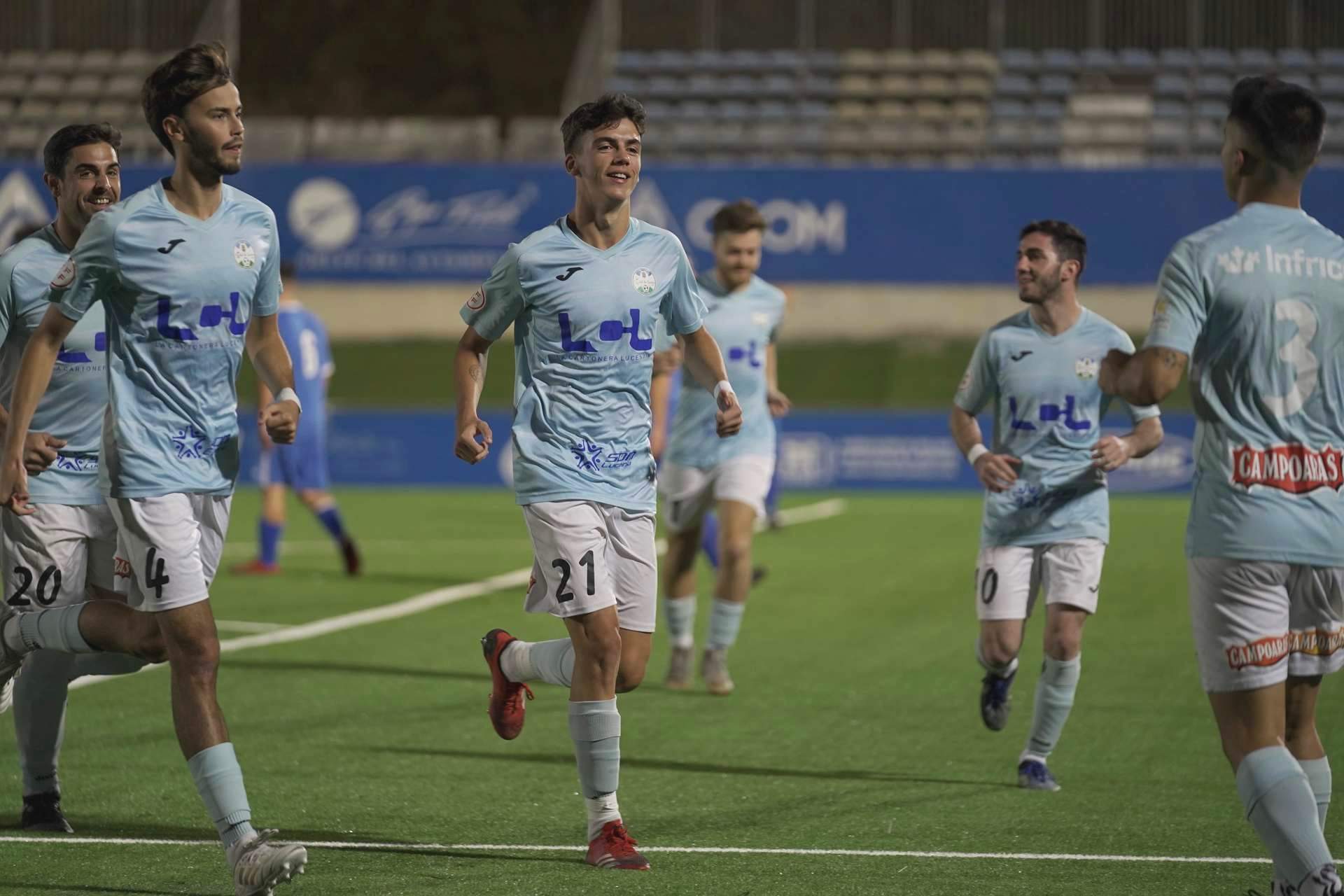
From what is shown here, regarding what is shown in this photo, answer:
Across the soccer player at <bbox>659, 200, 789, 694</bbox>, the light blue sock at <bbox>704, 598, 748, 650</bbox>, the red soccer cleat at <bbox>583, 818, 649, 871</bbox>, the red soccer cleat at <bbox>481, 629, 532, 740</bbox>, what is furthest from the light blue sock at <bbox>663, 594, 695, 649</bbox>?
the red soccer cleat at <bbox>583, 818, 649, 871</bbox>

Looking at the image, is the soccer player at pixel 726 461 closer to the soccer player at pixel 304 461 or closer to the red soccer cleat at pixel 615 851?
the red soccer cleat at pixel 615 851

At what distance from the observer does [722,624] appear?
10.1 m

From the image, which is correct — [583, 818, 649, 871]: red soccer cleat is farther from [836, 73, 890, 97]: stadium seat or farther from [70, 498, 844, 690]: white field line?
[836, 73, 890, 97]: stadium seat

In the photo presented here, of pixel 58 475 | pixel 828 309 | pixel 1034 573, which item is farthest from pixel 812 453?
pixel 58 475

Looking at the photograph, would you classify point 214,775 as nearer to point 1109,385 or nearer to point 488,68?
point 1109,385

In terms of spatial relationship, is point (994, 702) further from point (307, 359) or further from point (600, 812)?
point (307, 359)

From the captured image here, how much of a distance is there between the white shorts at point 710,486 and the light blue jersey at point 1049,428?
2519 millimetres

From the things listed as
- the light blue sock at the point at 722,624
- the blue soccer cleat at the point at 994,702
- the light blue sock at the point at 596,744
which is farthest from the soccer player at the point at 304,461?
the light blue sock at the point at 596,744

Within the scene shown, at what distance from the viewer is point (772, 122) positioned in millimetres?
29219

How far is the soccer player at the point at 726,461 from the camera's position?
10109 millimetres

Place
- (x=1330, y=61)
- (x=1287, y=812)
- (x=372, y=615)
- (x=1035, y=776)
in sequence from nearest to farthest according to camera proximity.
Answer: (x=1287, y=812) < (x=1035, y=776) < (x=372, y=615) < (x=1330, y=61)

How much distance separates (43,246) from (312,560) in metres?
10.2

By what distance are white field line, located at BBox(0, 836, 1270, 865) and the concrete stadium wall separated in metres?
20.8

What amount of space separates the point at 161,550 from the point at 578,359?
1.50m
